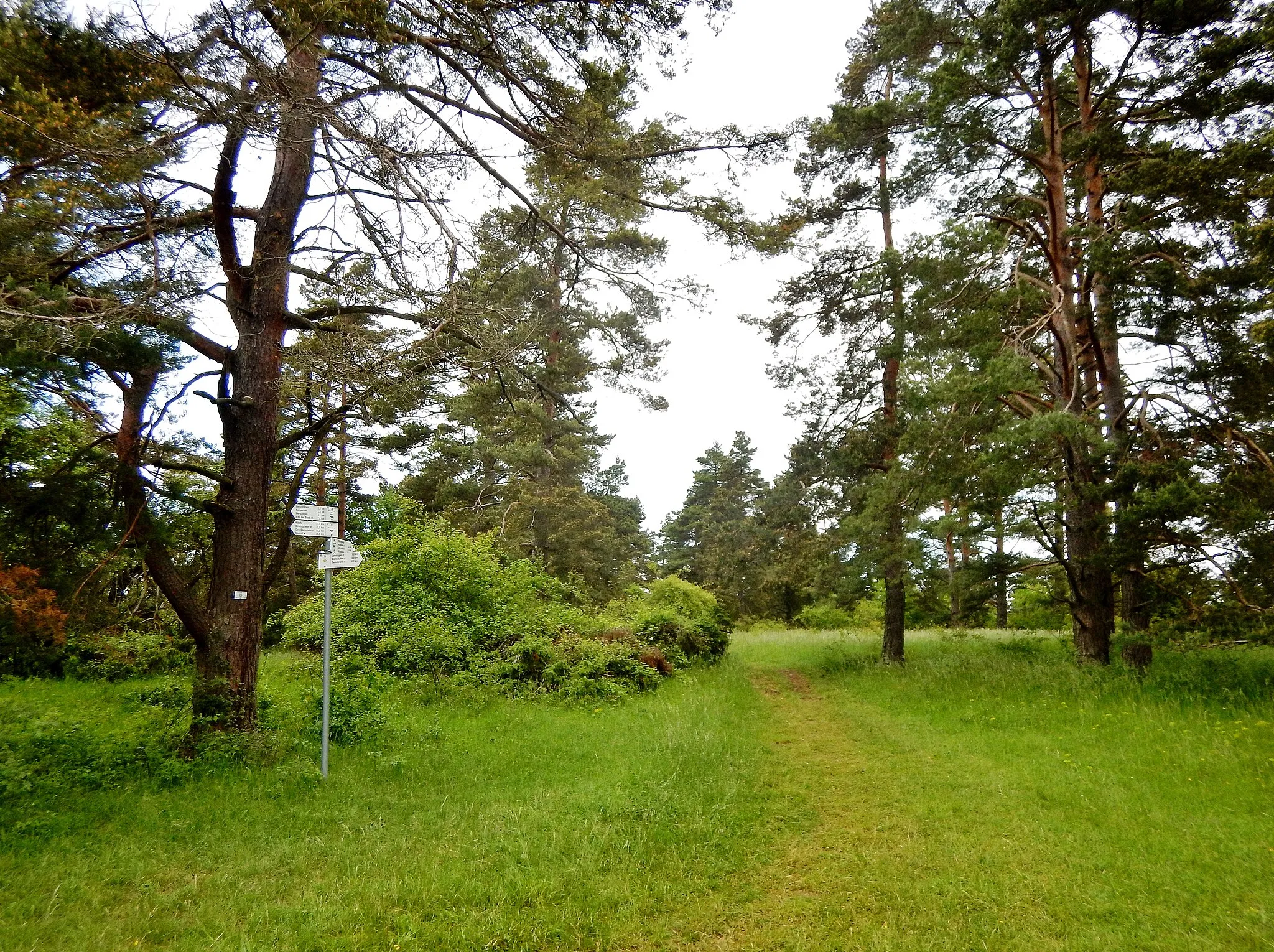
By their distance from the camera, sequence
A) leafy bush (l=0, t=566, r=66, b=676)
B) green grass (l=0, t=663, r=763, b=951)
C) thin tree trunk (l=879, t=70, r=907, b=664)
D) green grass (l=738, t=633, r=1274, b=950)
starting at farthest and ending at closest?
thin tree trunk (l=879, t=70, r=907, b=664) → leafy bush (l=0, t=566, r=66, b=676) → green grass (l=738, t=633, r=1274, b=950) → green grass (l=0, t=663, r=763, b=951)

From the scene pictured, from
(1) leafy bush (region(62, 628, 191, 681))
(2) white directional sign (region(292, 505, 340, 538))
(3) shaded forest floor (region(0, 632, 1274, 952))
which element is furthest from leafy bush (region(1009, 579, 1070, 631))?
(1) leafy bush (region(62, 628, 191, 681))

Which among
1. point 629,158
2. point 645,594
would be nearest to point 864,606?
point 645,594

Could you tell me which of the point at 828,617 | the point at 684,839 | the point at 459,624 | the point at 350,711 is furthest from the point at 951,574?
the point at 350,711

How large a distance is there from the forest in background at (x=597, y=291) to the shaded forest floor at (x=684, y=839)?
163 centimetres

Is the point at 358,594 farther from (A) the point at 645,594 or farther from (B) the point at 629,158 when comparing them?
(B) the point at 629,158

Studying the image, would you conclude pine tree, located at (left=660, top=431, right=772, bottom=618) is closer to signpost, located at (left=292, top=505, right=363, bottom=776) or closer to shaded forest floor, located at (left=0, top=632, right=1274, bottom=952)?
shaded forest floor, located at (left=0, top=632, right=1274, bottom=952)

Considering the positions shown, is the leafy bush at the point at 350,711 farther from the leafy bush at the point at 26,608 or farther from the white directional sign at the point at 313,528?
the leafy bush at the point at 26,608

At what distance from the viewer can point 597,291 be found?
955 centimetres

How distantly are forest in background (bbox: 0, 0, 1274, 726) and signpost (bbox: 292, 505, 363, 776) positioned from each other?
490 millimetres

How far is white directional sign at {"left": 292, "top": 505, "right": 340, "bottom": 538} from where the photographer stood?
5891 millimetres

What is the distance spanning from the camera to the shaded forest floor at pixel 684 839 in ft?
11.5

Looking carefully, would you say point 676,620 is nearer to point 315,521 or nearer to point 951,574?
point 951,574

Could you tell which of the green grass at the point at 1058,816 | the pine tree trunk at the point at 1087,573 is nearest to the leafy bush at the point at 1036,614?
the pine tree trunk at the point at 1087,573

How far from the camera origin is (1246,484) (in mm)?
8398
